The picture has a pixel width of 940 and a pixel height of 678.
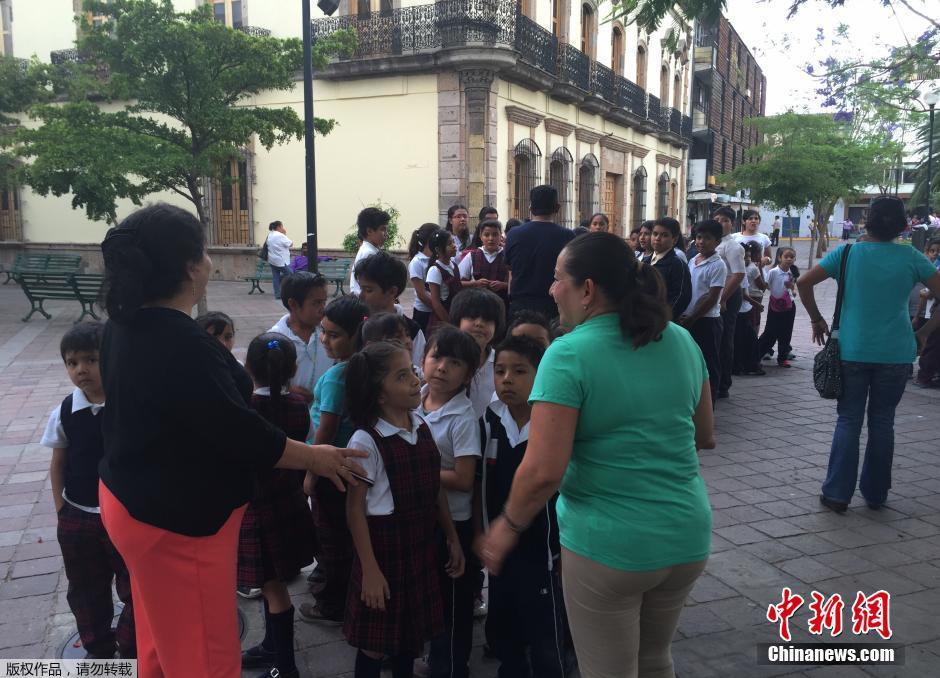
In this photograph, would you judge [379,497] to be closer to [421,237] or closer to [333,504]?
[333,504]

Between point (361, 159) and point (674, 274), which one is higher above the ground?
point (361, 159)

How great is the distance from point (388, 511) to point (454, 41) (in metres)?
15.2

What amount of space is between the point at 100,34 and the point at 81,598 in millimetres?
9758

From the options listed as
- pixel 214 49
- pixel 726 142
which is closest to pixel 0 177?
pixel 214 49

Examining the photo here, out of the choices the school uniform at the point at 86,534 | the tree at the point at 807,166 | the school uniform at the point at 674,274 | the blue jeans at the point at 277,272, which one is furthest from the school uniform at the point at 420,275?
the tree at the point at 807,166

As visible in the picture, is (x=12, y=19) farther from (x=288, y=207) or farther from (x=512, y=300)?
(x=512, y=300)

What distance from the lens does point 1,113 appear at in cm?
1666

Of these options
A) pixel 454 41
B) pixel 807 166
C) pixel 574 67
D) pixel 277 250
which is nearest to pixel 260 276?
pixel 277 250

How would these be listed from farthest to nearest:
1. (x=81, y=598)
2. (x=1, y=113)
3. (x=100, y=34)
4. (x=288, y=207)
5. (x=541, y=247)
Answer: (x=288, y=207) → (x=1, y=113) → (x=100, y=34) → (x=541, y=247) → (x=81, y=598)

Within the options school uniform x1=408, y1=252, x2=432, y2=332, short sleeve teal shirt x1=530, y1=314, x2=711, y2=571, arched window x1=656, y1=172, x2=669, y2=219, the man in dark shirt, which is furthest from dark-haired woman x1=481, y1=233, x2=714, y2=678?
arched window x1=656, y1=172, x2=669, y2=219

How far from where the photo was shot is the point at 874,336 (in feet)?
14.5

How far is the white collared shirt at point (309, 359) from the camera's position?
3529mm

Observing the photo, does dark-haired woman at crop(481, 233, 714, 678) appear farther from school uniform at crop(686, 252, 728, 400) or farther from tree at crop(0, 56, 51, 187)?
tree at crop(0, 56, 51, 187)

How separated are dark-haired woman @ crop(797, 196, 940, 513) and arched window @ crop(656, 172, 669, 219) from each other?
978 inches
